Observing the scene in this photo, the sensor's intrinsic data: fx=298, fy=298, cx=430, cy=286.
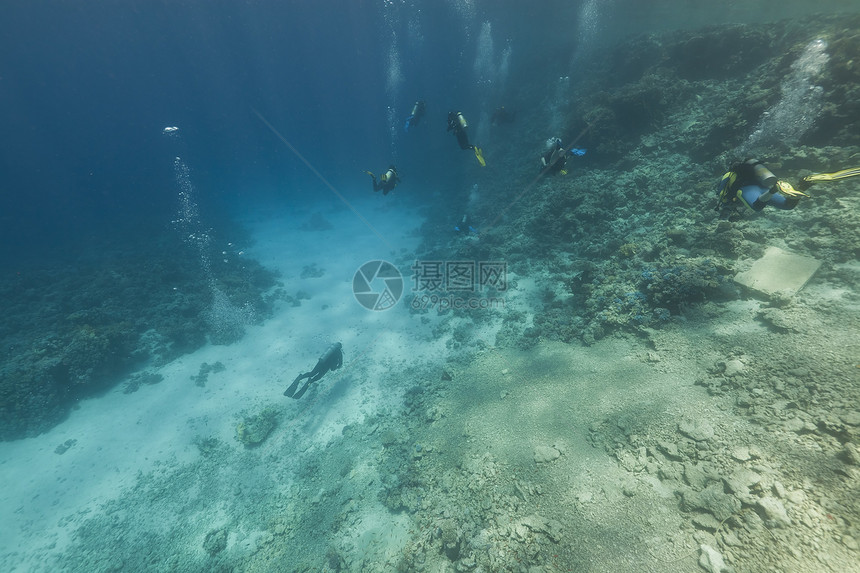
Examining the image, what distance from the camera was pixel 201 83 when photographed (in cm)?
8806

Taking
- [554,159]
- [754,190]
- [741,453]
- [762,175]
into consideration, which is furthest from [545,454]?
[554,159]

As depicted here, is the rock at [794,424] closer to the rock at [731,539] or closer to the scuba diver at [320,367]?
the rock at [731,539]

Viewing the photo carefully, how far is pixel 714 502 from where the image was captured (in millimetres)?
3586

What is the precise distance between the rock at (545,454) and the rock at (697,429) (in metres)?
1.85

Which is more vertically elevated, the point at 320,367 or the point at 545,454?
the point at 545,454

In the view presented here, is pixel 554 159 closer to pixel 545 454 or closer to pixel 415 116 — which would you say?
pixel 545 454

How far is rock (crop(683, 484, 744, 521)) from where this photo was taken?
11.4ft

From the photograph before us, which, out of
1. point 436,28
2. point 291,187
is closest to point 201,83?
point 291,187

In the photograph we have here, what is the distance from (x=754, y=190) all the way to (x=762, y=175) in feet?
0.90

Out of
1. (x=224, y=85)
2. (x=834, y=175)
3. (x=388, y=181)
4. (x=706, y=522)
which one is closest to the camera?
(x=834, y=175)

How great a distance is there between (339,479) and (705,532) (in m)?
7.24

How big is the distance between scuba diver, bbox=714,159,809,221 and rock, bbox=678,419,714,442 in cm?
304

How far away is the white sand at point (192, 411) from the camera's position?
8555mm

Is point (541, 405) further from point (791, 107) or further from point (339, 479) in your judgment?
point (791, 107)
